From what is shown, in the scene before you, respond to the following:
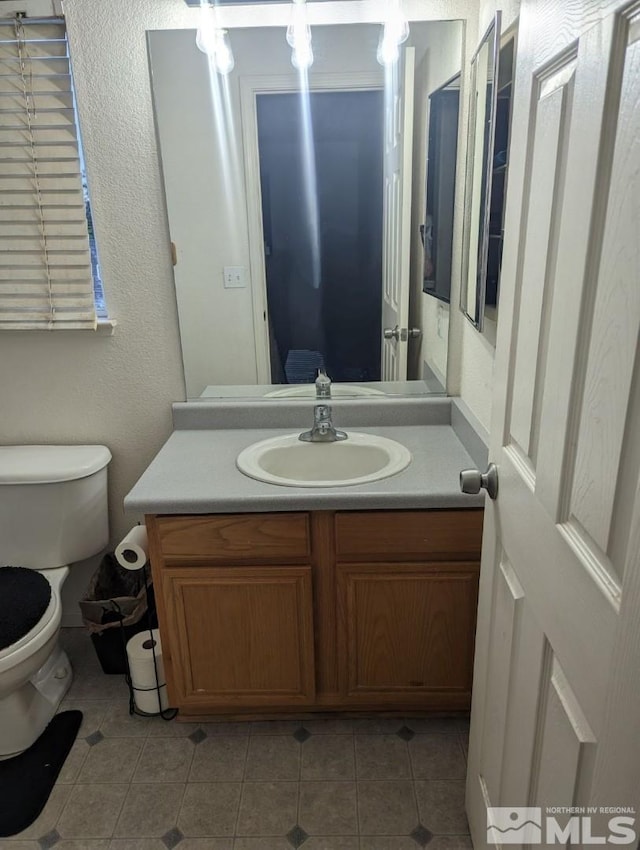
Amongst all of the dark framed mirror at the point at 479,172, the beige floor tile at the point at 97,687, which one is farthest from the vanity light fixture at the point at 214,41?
the beige floor tile at the point at 97,687

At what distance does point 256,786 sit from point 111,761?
42 cm

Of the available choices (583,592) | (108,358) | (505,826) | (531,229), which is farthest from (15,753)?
(531,229)

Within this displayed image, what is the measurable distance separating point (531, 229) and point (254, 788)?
152 centimetres

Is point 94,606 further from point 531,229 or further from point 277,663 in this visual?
point 531,229

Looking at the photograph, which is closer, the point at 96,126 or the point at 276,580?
the point at 276,580

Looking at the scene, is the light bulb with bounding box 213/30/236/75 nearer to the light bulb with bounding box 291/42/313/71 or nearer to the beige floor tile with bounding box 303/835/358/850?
the light bulb with bounding box 291/42/313/71

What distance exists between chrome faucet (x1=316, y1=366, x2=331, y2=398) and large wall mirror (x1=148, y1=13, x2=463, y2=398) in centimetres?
3

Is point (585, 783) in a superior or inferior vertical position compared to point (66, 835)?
superior

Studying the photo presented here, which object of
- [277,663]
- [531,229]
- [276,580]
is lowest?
[277,663]

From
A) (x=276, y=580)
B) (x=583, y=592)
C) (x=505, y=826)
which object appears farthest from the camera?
(x=276, y=580)

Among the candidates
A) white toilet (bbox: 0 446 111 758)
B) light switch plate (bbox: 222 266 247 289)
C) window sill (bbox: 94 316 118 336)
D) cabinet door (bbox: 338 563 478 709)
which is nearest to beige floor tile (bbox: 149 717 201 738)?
white toilet (bbox: 0 446 111 758)

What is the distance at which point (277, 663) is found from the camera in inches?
67.3

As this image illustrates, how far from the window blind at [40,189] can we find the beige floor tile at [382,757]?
1.50 m

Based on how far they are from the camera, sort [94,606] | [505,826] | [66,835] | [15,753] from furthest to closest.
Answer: [94,606] < [15,753] < [66,835] < [505,826]
